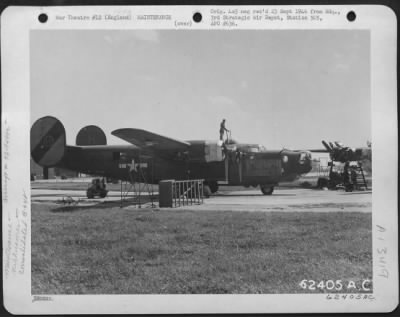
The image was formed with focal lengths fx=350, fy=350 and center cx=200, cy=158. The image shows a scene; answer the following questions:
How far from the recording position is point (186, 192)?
26.7 ft

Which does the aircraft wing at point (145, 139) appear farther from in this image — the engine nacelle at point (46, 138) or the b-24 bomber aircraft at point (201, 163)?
the engine nacelle at point (46, 138)

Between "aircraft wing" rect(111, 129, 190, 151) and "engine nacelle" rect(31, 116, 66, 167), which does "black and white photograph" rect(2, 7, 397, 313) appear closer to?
"engine nacelle" rect(31, 116, 66, 167)

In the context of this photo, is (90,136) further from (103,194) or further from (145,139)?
(103,194)

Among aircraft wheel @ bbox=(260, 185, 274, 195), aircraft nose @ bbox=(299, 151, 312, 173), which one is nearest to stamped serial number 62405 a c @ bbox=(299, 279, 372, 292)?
aircraft nose @ bbox=(299, 151, 312, 173)

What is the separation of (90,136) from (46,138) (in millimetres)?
1390

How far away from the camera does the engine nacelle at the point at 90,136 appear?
492 centimetres

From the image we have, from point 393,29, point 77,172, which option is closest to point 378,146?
point 393,29

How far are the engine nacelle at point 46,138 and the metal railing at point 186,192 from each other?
2953 mm

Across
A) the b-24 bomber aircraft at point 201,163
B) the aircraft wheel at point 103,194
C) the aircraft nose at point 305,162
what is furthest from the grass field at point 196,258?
the aircraft nose at point 305,162

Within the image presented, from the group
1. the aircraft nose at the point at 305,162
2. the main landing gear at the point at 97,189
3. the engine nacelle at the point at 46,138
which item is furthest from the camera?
the aircraft nose at the point at 305,162

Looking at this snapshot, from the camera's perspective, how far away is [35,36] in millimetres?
3701

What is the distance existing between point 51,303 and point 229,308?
1834mm

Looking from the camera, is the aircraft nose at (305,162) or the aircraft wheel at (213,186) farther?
the aircraft wheel at (213,186)

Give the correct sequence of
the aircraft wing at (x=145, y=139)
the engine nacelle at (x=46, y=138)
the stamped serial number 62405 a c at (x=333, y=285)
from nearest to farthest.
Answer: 1. the stamped serial number 62405 a c at (x=333, y=285)
2. the engine nacelle at (x=46, y=138)
3. the aircraft wing at (x=145, y=139)
